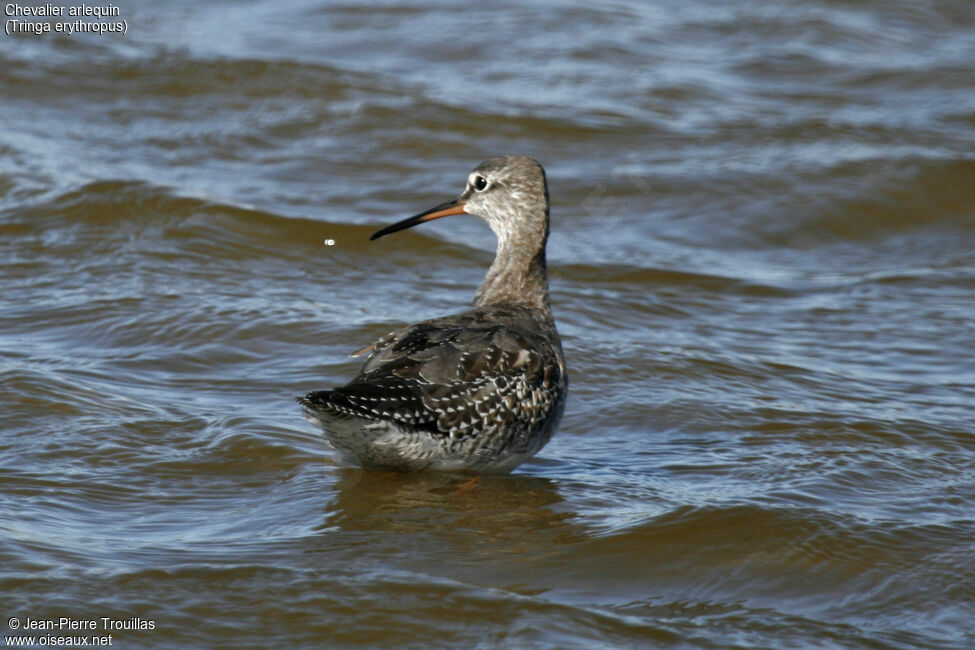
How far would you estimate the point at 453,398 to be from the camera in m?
6.68

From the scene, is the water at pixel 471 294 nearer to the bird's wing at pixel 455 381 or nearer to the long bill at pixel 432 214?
the bird's wing at pixel 455 381

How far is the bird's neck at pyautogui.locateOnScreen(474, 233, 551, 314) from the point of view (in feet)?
26.0

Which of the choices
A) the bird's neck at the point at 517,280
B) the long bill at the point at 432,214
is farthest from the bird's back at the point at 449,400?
the long bill at the point at 432,214

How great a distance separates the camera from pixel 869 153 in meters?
12.8

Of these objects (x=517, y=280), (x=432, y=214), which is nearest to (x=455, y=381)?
(x=517, y=280)

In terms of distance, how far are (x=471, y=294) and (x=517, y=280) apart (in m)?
1.92

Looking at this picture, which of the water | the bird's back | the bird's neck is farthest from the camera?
the bird's neck

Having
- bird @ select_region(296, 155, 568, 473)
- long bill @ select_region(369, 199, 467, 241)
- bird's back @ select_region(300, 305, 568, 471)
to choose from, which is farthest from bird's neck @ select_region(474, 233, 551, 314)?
bird's back @ select_region(300, 305, 568, 471)

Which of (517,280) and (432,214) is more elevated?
(432,214)

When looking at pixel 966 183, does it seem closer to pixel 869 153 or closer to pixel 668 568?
pixel 869 153

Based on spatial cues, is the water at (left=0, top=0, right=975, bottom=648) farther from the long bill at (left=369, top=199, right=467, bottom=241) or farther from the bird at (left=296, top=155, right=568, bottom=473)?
the long bill at (left=369, top=199, right=467, bottom=241)

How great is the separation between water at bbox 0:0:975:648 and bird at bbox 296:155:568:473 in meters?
0.26

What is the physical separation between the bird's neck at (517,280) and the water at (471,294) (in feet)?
2.47

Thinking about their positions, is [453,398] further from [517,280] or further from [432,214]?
[432,214]
